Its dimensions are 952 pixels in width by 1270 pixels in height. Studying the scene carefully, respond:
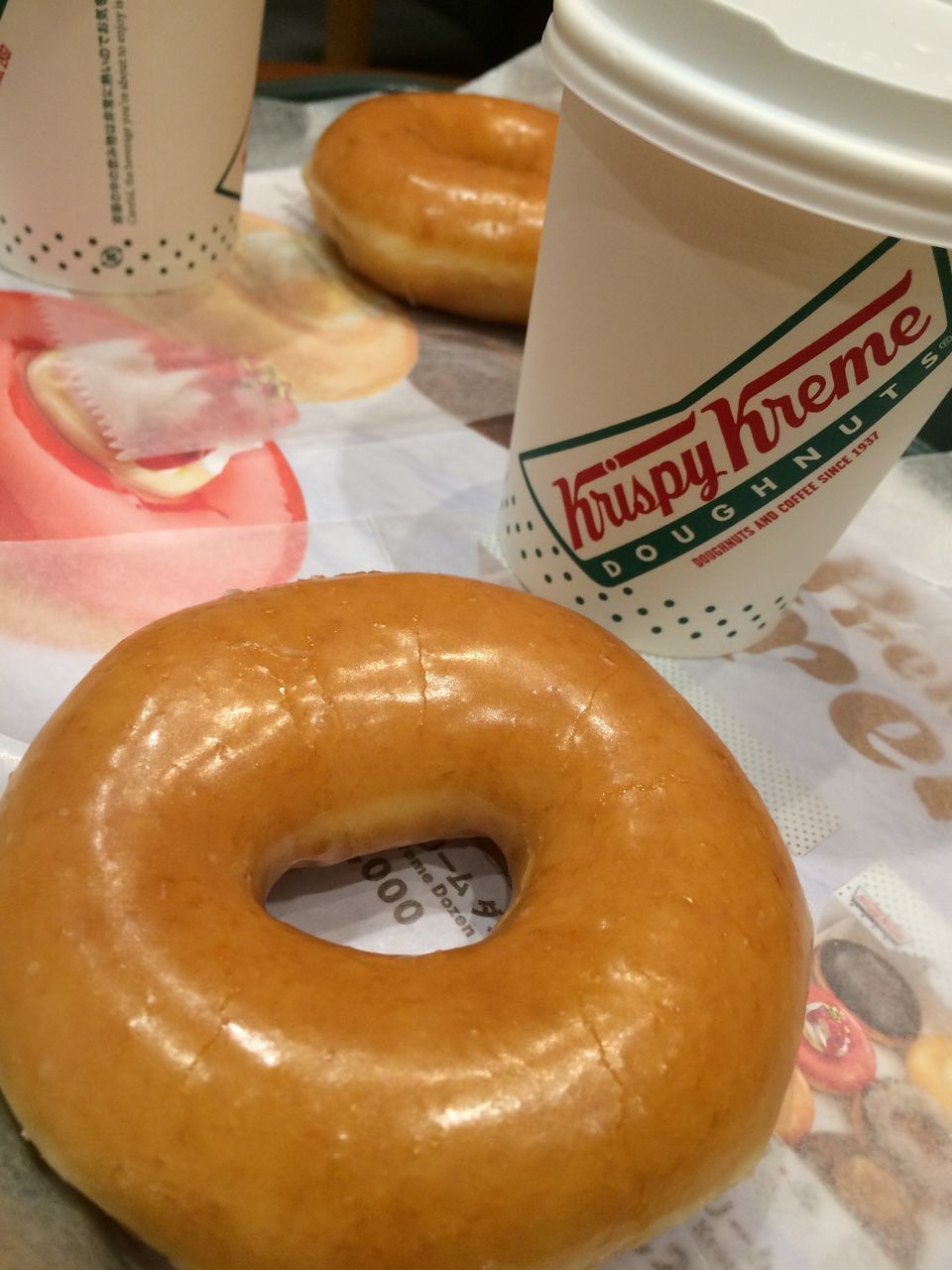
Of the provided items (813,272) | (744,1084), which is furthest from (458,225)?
(744,1084)

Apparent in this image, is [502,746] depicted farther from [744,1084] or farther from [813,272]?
[813,272]

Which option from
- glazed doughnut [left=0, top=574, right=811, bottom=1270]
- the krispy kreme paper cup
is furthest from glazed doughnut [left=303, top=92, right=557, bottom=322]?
glazed doughnut [left=0, top=574, right=811, bottom=1270]

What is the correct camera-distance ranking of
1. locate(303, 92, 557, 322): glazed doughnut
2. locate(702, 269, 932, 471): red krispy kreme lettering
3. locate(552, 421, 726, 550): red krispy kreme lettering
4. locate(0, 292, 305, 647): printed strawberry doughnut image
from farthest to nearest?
1. locate(303, 92, 557, 322): glazed doughnut
2. locate(0, 292, 305, 647): printed strawberry doughnut image
3. locate(552, 421, 726, 550): red krispy kreme lettering
4. locate(702, 269, 932, 471): red krispy kreme lettering

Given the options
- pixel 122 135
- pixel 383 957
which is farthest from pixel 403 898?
pixel 122 135

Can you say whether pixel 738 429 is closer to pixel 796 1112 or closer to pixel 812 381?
pixel 812 381

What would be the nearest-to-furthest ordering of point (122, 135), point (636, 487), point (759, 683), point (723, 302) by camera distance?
point (723, 302), point (636, 487), point (759, 683), point (122, 135)

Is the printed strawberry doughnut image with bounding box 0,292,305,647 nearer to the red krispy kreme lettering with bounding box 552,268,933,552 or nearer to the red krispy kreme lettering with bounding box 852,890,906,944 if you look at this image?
the red krispy kreme lettering with bounding box 552,268,933,552

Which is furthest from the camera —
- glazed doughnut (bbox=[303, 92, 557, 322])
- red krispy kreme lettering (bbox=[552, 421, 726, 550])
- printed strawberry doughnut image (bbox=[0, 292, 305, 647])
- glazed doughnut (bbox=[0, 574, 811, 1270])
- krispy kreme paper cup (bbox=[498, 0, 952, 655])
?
glazed doughnut (bbox=[303, 92, 557, 322])
